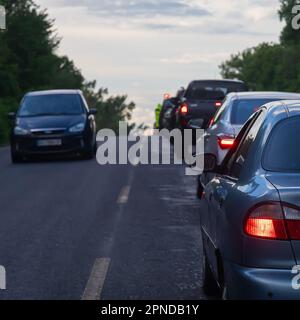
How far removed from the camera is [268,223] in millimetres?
5766

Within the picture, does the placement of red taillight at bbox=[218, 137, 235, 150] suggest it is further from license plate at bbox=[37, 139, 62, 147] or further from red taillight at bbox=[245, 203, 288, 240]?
license plate at bbox=[37, 139, 62, 147]

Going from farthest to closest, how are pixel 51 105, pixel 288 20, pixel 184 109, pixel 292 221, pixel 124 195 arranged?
pixel 288 20 < pixel 184 109 < pixel 51 105 < pixel 124 195 < pixel 292 221

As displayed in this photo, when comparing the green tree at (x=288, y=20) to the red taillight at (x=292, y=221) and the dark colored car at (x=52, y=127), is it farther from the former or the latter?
the red taillight at (x=292, y=221)

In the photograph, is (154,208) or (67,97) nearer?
(154,208)

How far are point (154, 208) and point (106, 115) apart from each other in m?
164

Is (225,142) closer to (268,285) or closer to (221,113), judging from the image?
(221,113)

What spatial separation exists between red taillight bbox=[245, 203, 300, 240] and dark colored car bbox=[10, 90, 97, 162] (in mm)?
18451

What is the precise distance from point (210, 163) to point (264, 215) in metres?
1.85

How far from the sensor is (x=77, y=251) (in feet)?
35.2

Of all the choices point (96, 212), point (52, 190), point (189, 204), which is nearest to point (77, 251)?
point (96, 212)

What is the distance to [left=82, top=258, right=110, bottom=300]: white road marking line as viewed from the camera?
8328mm

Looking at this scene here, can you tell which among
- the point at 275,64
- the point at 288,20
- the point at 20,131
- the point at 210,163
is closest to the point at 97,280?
the point at 210,163

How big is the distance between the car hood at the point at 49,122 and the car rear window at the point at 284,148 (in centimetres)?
1821
